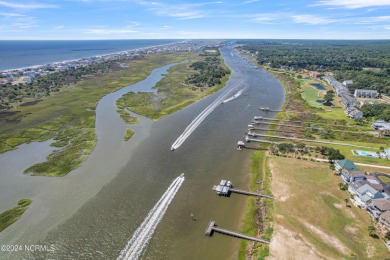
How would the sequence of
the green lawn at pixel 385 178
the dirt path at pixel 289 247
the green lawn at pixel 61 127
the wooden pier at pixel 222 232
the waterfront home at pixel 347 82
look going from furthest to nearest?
1. the waterfront home at pixel 347 82
2. the green lawn at pixel 61 127
3. the green lawn at pixel 385 178
4. the wooden pier at pixel 222 232
5. the dirt path at pixel 289 247

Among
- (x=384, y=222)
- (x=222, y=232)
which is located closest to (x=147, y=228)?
(x=222, y=232)

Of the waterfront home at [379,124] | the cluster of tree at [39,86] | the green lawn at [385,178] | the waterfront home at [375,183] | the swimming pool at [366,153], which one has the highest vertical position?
the cluster of tree at [39,86]

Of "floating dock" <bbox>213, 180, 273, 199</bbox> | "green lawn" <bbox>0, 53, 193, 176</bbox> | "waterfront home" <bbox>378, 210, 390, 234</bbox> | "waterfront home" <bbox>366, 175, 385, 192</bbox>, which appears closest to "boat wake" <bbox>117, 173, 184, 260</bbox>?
"floating dock" <bbox>213, 180, 273, 199</bbox>

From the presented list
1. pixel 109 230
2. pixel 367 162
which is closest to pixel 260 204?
pixel 109 230

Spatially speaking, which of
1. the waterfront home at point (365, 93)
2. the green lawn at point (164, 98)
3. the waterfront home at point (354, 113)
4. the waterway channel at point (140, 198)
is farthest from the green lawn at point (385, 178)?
the waterfront home at point (365, 93)

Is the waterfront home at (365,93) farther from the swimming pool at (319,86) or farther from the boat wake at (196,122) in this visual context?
the boat wake at (196,122)

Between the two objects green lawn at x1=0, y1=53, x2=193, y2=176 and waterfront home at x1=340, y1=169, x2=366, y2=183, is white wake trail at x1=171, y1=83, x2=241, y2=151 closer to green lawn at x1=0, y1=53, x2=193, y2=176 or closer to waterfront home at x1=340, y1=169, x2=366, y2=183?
green lawn at x1=0, y1=53, x2=193, y2=176

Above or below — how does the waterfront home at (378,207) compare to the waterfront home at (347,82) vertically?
below
